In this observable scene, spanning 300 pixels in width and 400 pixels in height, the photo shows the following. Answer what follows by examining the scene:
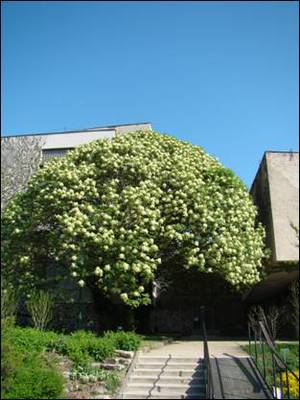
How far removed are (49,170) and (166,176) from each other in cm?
460

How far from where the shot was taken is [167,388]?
11359 millimetres

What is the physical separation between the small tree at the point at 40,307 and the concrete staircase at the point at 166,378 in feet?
12.8

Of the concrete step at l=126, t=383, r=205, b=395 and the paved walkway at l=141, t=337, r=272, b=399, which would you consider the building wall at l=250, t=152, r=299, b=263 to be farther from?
the concrete step at l=126, t=383, r=205, b=395

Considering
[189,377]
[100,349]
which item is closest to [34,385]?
[100,349]

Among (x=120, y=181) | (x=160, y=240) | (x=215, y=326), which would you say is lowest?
(x=215, y=326)

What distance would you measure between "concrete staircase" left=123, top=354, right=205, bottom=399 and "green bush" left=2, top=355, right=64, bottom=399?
76.8 inches

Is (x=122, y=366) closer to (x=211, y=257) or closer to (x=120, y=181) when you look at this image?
(x=211, y=257)

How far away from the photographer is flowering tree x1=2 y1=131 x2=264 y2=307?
625 inches

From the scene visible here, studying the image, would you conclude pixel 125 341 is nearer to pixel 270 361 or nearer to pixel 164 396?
pixel 164 396

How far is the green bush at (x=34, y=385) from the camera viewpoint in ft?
30.7

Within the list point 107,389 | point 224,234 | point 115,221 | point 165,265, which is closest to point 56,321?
point 165,265

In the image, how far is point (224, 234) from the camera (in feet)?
57.7

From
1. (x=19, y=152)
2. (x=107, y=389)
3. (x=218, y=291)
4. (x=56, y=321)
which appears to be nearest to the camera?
(x=107, y=389)

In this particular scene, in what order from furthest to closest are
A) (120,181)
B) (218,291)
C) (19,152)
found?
(218,291) → (19,152) → (120,181)
